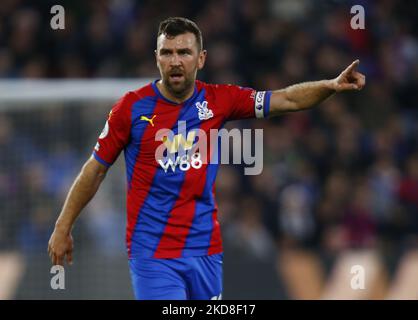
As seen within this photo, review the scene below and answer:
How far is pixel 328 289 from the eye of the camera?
1066 cm

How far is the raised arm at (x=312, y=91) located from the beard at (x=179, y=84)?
550 millimetres

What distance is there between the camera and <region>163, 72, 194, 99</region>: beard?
258 inches

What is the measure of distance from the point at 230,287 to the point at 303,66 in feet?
14.2

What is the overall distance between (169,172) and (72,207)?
0.65 m

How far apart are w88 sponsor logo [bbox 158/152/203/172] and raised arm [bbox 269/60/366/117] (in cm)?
57

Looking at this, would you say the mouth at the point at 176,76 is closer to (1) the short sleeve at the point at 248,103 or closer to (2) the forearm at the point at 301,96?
(1) the short sleeve at the point at 248,103

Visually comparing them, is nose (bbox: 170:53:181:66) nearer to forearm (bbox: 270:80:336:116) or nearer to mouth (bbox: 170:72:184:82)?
mouth (bbox: 170:72:184:82)

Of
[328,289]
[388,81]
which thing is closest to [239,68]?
[388,81]

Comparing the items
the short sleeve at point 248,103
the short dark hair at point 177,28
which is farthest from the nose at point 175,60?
the short sleeve at point 248,103

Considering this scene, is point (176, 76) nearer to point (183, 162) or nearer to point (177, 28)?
point (177, 28)

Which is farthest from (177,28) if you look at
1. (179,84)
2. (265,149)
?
(265,149)

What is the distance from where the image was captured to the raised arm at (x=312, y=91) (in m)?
6.51
